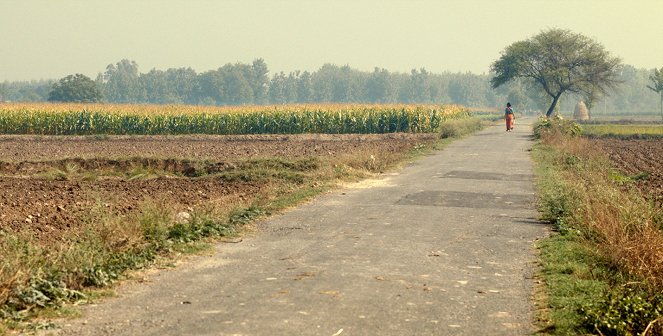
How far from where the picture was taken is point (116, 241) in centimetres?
1208

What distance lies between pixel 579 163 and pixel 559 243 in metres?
14.5

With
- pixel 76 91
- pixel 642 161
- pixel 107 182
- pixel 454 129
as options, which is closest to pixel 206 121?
pixel 454 129

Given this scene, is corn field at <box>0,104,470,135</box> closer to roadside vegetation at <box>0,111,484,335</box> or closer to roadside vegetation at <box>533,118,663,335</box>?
roadside vegetation at <box>0,111,484,335</box>

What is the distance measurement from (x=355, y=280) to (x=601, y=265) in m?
3.38

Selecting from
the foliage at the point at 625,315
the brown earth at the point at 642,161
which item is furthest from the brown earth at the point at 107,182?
the brown earth at the point at 642,161

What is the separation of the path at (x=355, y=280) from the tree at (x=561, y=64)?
224 ft

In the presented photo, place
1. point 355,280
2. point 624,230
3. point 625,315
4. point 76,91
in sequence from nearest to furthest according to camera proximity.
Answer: point 625,315 < point 355,280 < point 624,230 < point 76,91

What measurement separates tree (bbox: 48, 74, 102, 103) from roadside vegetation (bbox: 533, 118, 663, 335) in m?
108

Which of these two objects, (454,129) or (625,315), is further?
(454,129)

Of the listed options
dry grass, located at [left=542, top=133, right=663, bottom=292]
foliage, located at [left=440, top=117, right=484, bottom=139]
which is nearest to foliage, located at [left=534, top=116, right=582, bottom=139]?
foliage, located at [left=440, top=117, right=484, bottom=139]

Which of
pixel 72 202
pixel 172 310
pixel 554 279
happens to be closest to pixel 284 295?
pixel 172 310

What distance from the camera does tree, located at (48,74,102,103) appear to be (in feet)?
390

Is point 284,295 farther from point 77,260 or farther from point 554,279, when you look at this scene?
point 554,279

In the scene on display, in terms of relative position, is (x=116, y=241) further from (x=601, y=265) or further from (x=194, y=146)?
(x=194, y=146)
